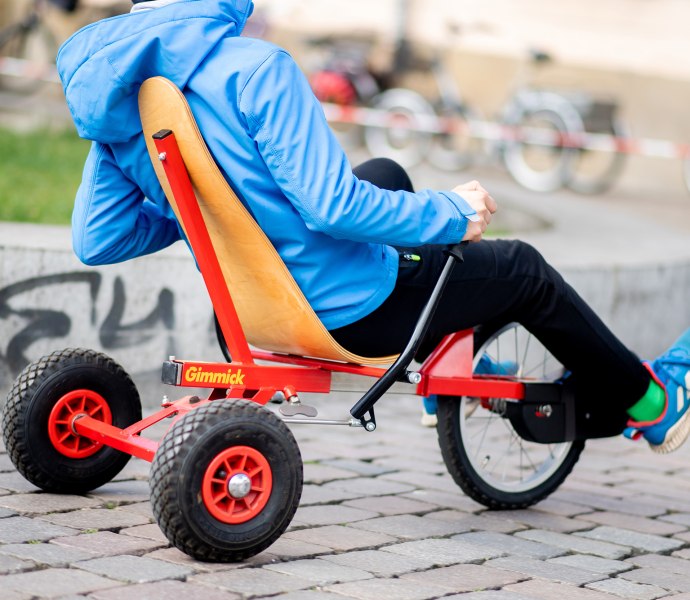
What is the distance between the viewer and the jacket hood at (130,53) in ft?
10.1

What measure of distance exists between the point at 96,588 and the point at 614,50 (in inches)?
490

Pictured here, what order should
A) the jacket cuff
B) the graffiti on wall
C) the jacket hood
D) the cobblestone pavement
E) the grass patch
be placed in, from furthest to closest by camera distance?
1. the grass patch
2. the graffiti on wall
3. the jacket cuff
4. the jacket hood
5. the cobblestone pavement

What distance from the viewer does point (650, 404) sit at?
386 cm

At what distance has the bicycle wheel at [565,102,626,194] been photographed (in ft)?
40.9

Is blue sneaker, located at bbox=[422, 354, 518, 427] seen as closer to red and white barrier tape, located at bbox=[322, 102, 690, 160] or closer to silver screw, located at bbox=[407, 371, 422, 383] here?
silver screw, located at bbox=[407, 371, 422, 383]

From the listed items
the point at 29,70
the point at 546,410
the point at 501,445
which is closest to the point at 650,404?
the point at 546,410

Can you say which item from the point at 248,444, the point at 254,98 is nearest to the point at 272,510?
the point at 248,444

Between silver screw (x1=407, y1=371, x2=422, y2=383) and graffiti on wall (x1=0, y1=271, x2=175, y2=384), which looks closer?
silver screw (x1=407, y1=371, x2=422, y2=383)

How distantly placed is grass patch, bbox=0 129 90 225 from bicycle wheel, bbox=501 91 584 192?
14.3 ft

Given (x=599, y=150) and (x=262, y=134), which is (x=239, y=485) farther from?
(x=599, y=150)

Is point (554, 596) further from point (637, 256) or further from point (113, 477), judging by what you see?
point (637, 256)

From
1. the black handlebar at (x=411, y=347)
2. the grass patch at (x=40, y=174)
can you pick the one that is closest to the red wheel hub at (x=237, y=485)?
the black handlebar at (x=411, y=347)

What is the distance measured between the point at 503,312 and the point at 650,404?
0.57 m

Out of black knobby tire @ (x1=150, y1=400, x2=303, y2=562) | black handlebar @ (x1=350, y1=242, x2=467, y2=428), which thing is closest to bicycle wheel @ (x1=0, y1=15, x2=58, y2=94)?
black handlebar @ (x1=350, y1=242, x2=467, y2=428)
